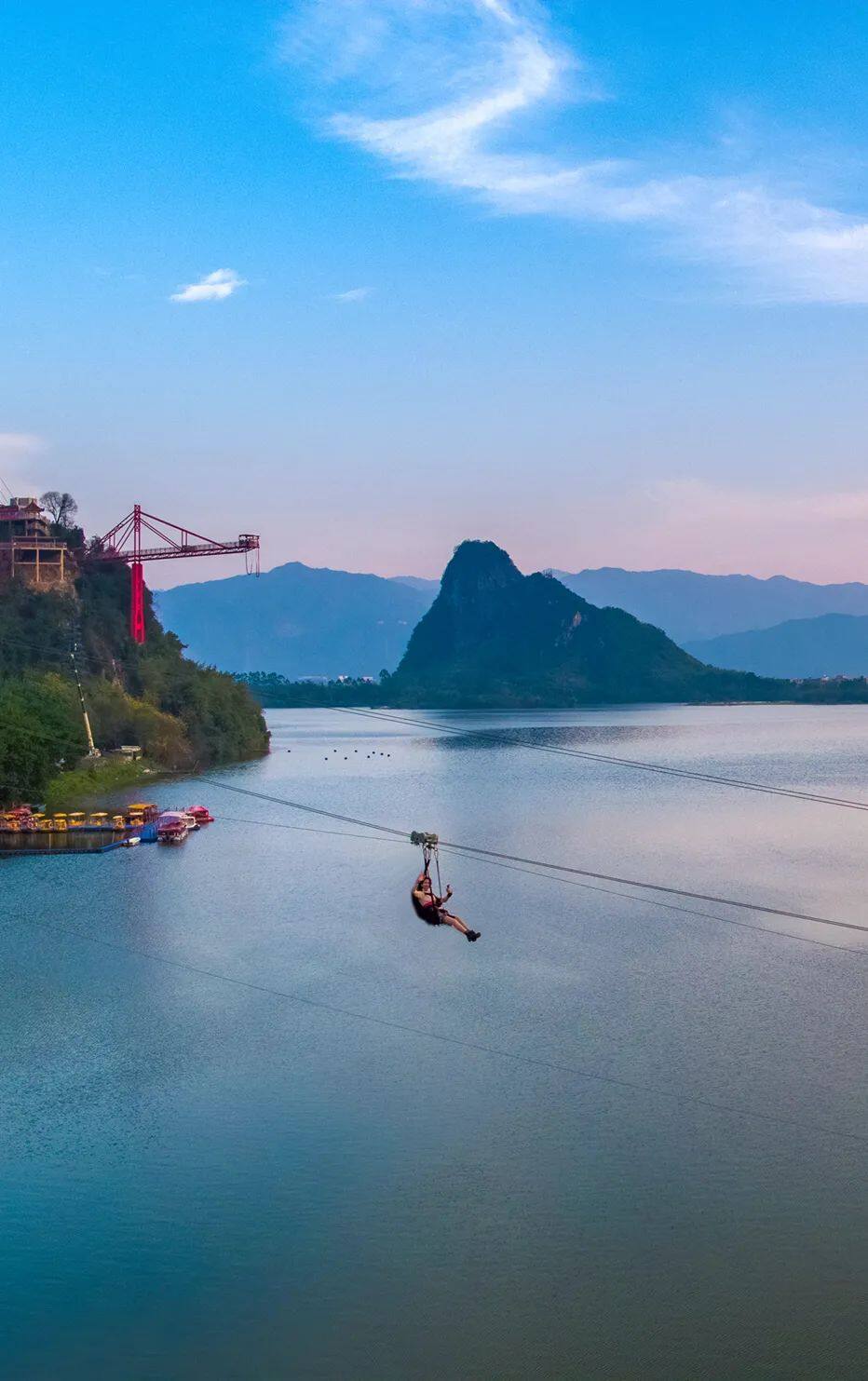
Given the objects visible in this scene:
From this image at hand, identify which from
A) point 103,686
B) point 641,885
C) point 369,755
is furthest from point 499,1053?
point 369,755

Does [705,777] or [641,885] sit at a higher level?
[705,777]

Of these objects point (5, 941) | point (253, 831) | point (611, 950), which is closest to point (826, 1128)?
point (611, 950)

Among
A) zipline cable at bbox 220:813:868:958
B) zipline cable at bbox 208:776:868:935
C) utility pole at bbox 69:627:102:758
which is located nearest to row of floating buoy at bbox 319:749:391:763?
utility pole at bbox 69:627:102:758

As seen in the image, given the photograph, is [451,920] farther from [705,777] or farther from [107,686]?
[107,686]

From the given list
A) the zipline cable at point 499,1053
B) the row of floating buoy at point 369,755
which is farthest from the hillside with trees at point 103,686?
the zipline cable at point 499,1053

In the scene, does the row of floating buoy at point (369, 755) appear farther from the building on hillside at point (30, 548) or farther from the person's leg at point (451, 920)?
the person's leg at point (451, 920)

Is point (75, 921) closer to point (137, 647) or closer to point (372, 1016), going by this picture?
point (372, 1016)
